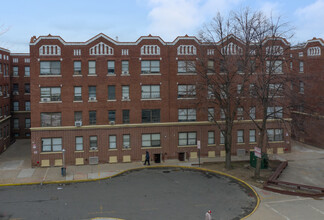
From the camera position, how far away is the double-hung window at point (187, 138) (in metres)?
31.8

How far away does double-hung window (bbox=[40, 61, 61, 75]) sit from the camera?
94.7 ft

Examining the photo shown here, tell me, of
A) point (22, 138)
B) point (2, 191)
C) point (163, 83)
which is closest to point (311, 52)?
point (163, 83)

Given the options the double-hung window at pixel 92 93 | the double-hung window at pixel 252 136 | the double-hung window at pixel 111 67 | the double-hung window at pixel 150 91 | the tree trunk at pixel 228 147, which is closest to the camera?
the tree trunk at pixel 228 147

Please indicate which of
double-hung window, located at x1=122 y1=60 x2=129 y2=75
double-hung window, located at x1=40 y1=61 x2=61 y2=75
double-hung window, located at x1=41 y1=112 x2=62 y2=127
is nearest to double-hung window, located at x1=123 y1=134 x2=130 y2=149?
double-hung window, located at x1=122 y1=60 x2=129 y2=75

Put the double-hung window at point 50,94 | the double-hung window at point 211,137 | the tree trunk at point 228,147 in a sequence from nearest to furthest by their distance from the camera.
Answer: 1. the tree trunk at point 228,147
2. the double-hung window at point 50,94
3. the double-hung window at point 211,137

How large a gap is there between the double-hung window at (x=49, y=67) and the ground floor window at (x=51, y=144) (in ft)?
22.3

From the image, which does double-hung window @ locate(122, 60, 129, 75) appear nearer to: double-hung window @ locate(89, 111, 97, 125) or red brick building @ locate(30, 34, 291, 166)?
red brick building @ locate(30, 34, 291, 166)

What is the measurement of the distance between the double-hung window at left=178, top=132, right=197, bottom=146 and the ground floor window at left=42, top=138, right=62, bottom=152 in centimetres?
1278

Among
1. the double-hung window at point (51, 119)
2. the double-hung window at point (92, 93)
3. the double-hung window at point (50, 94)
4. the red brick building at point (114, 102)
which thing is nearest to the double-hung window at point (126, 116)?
the red brick building at point (114, 102)

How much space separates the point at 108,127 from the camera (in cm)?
2994

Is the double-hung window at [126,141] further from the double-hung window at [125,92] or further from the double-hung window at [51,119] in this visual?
the double-hung window at [51,119]

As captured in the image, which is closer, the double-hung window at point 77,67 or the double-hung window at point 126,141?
the double-hung window at point 77,67

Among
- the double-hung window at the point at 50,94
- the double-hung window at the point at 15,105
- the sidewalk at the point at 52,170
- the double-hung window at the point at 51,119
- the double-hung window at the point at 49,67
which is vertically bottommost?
the sidewalk at the point at 52,170

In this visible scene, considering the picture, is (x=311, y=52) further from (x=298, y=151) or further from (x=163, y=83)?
(x=163, y=83)
